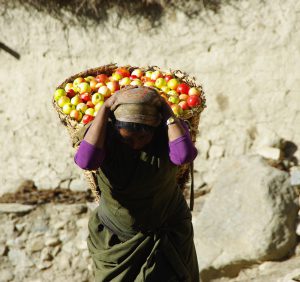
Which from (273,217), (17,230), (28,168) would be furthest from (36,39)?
(273,217)

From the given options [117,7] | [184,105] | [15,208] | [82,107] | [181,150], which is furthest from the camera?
[117,7]

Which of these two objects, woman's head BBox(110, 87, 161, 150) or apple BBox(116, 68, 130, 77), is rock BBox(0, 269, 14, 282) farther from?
woman's head BBox(110, 87, 161, 150)

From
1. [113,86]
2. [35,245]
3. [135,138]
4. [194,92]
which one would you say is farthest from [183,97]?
[35,245]

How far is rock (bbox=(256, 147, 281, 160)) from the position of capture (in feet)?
23.4

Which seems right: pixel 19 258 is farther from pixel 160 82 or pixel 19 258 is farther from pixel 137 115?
pixel 137 115

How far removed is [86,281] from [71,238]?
493mm

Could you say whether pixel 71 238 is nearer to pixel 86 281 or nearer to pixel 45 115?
pixel 86 281

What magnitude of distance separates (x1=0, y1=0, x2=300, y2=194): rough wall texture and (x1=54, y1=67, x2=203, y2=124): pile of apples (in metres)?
2.59

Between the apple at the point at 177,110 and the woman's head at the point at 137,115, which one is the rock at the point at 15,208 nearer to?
the apple at the point at 177,110

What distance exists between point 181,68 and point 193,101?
3.13 m

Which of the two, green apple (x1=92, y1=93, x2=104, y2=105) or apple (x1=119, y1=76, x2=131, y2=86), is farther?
apple (x1=119, y1=76, x2=131, y2=86)

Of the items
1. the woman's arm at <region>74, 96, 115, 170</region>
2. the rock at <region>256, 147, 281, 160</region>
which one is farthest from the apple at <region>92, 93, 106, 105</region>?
the rock at <region>256, 147, 281, 160</region>

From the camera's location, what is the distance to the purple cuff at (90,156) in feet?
11.8

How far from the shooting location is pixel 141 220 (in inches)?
156
